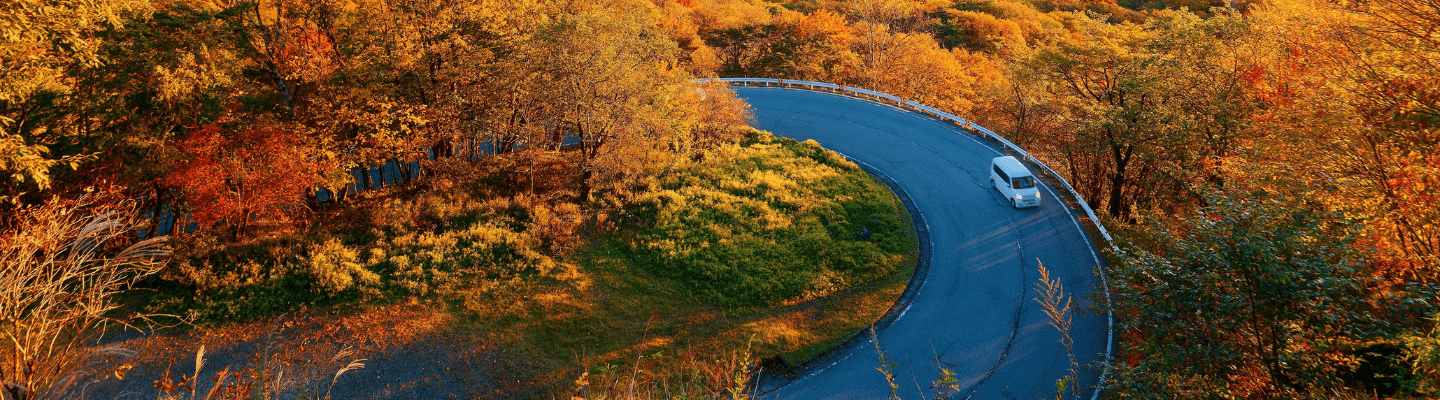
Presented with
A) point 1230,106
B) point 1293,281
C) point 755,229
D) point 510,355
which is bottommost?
point 510,355

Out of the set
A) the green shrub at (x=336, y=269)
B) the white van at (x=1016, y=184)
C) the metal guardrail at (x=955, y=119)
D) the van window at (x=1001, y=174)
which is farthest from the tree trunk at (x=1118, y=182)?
the green shrub at (x=336, y=269)

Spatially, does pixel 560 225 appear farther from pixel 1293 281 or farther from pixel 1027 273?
pixel 1293 281

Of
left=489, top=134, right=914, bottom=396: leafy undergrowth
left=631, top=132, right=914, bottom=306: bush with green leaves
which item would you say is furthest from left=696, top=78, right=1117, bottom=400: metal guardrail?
left=631, top=132, right=914, bottom=306: bush with green leaves

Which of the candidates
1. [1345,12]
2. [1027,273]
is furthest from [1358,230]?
[1027,273]

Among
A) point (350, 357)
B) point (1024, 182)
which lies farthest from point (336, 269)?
point (1024, 182)

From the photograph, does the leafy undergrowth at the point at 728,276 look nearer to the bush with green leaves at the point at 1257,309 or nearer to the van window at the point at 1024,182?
the van window at the point at 1024,182
